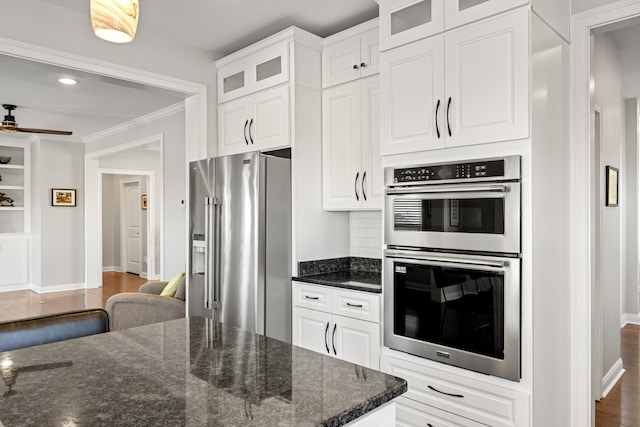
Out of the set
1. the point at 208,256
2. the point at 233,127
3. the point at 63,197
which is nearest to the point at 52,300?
the point at 63,197

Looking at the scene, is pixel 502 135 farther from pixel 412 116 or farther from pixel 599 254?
pixel 599 254

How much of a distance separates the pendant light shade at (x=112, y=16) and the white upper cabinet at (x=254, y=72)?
197 cm

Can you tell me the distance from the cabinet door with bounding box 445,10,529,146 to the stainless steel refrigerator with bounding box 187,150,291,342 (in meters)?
1.33

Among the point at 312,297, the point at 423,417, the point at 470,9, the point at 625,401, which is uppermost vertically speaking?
the point at 470,9

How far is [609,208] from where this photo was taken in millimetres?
3770

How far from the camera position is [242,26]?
333cm

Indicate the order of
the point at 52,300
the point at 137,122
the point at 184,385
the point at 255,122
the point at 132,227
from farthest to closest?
the point at 132,227 → the point at 52,300 → the point at 137,122 → the point at 255,122 → the point at 184,385

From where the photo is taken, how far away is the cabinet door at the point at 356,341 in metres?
2.74

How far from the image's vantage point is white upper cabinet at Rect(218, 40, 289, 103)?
10.8 feet

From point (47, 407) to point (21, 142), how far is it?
8.59 meters

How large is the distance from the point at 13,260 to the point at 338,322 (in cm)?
739

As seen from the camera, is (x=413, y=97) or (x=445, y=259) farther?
(x=413, y=97)

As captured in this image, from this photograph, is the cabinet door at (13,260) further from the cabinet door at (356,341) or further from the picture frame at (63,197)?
the cabinet door at (356,341)

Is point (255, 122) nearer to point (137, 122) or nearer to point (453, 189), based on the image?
point (453, 189)
